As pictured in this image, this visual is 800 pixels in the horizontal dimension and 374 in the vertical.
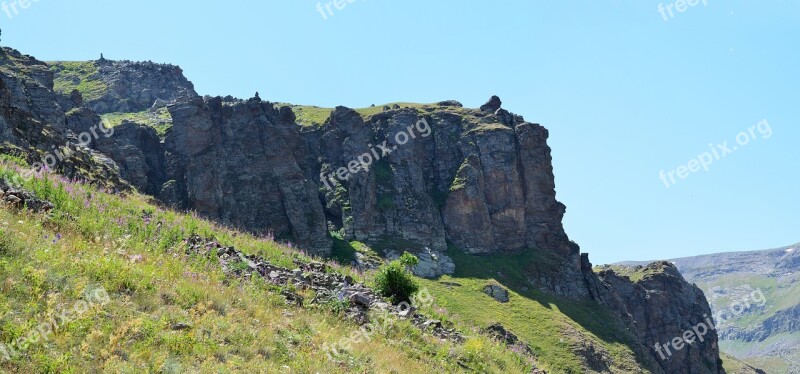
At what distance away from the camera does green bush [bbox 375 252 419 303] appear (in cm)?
1956

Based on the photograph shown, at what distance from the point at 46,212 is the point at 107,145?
8281 centimetres

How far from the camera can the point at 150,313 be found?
1026 cm

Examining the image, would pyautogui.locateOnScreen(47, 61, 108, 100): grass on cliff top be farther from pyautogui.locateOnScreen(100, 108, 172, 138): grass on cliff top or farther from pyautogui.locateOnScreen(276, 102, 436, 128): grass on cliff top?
pyautogui.locateOnScreen(276, 102, 436, 128): grass on cliff top

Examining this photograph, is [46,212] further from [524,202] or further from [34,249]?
[524,202]

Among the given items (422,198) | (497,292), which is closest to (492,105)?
(422,198)

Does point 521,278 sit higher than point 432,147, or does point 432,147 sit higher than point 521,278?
point 432,147

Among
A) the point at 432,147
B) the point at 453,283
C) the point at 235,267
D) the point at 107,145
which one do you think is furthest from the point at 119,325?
the point at 432,147

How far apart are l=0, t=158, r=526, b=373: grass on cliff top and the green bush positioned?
3.33 meters

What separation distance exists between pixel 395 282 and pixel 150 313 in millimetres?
10547

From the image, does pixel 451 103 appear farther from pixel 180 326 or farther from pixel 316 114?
pixel 180 326

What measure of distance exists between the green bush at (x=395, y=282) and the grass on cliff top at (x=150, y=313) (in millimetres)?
3332

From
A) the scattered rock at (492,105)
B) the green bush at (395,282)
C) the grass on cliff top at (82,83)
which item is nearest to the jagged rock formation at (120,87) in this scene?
the grass on cliff top at (82,83)

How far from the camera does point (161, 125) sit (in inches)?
4665

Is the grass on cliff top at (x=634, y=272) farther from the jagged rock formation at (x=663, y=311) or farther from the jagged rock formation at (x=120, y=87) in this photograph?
the jagged rock formation at (x=120, y=87)
